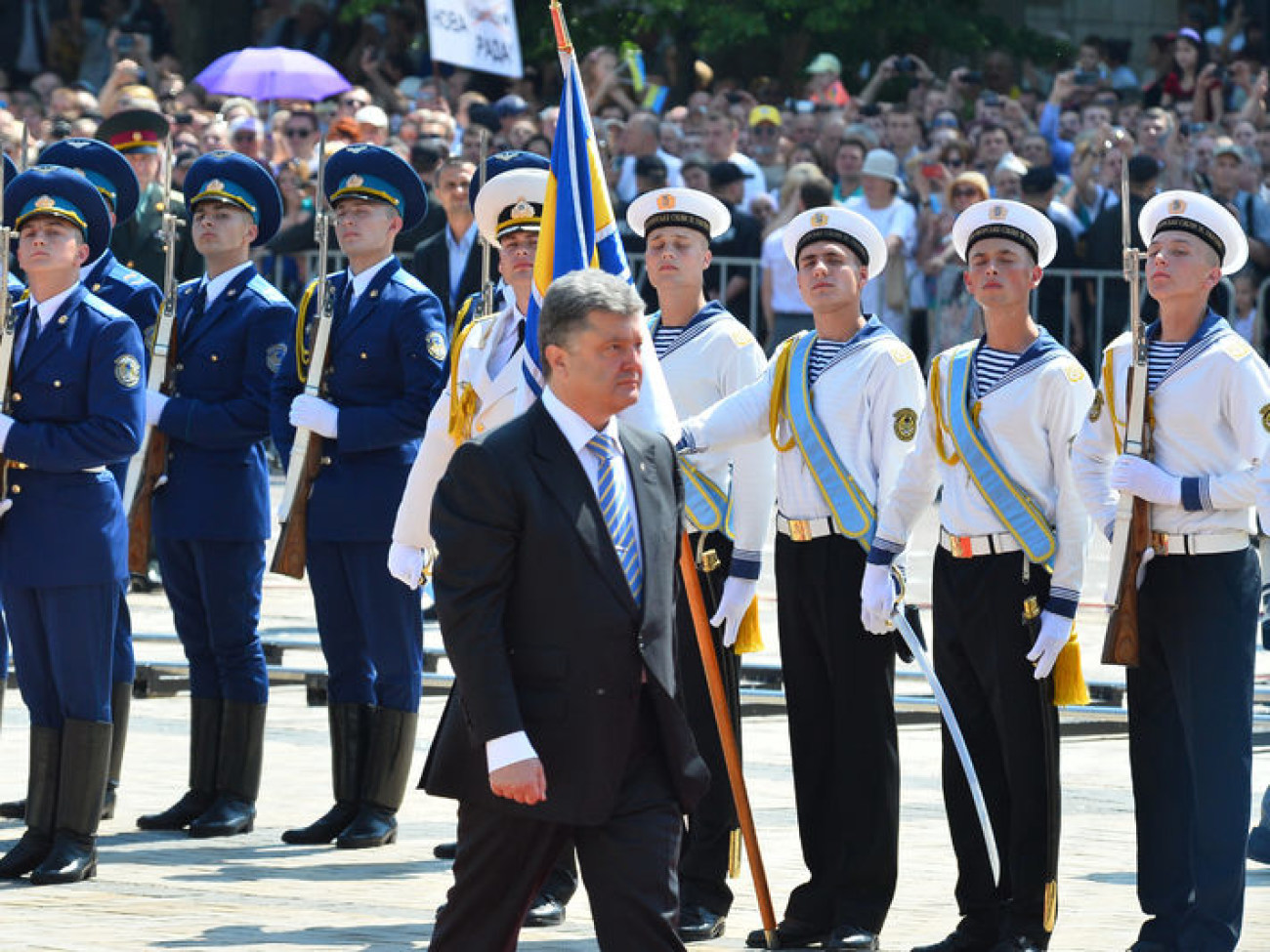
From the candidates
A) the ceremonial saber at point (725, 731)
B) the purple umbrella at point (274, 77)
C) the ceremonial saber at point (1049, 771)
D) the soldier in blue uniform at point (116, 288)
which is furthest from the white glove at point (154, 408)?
the purple umbrella at point (274, 77)

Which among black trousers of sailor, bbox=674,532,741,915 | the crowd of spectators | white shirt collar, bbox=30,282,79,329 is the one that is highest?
the crowd of spectators

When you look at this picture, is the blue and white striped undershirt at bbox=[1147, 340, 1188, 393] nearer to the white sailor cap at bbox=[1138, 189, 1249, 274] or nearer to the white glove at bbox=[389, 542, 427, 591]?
the white sailor cap at bbox=[1138, 189, 1249, 274]

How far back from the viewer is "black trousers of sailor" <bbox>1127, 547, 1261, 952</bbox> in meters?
7.63

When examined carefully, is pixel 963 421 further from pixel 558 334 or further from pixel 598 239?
pixel 558 334

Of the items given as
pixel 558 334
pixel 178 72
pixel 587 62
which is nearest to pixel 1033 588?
pixel 558 334

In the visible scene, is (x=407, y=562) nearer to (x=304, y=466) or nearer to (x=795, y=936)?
(x=304, y=466)

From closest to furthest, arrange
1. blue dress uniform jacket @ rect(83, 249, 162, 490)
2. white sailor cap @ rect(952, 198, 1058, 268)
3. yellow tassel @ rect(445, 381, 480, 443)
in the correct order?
white sailor cap @ rect(952, 198, 1058, 268)
yellow tassel @ rect(445, 381, 480, 443)
blue dress uniform jacket @ rect(83, 249, 162, 490)

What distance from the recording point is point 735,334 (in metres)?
8.64

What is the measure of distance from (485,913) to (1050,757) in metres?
2.12

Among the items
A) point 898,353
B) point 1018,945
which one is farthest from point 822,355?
point 1018,945

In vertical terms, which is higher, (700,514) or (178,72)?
(178,72)

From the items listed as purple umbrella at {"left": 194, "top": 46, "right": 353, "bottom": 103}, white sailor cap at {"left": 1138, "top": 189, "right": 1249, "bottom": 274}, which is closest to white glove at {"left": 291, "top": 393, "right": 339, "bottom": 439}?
white sailor cap at {"left": 1138, "top": 189, "right": 1249, "bottom": 274}

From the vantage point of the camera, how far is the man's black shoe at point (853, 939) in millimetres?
8008

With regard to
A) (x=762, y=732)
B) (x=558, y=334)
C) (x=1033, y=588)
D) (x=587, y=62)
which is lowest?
(x=762, y=732)
